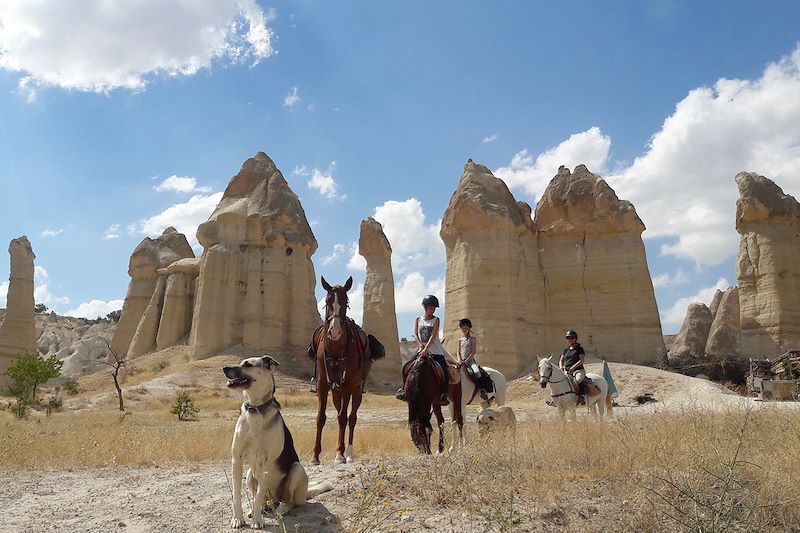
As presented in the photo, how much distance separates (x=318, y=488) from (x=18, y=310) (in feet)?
146

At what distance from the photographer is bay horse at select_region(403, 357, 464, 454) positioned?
8.77 meters

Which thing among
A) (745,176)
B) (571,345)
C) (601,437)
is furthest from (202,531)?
(745,176)

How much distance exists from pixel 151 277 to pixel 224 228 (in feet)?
46.7

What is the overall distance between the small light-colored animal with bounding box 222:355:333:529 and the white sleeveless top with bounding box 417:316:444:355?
398 cm

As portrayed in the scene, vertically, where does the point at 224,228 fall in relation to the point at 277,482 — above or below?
above

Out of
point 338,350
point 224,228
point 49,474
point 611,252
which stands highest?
point 224,228

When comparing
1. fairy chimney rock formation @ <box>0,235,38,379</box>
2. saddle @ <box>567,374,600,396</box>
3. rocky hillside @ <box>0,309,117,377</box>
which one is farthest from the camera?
rocky hillside @ <box>0,309,117,377</box>

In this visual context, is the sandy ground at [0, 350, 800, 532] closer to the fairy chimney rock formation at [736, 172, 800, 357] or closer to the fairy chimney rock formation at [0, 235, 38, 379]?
the fairy chimney rock formation at [736, 172, 800, 357]

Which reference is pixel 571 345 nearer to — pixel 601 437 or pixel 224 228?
pixel 601 437

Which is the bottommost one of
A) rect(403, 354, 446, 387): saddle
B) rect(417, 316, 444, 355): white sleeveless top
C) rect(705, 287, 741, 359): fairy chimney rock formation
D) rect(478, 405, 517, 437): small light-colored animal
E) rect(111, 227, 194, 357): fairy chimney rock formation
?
rect(478, 405, 517, 437): small light-colored animal

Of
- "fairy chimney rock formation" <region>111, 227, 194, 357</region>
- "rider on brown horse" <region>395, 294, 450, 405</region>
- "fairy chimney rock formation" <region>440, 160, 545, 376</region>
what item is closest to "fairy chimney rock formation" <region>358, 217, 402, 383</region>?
"fairy chimney rock formation" <region>440, 160, 545, 376</region>

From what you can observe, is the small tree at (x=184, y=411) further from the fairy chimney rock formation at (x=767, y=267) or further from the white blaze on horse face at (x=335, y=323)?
the fairy chimney rock formation at (x=767, y=267)

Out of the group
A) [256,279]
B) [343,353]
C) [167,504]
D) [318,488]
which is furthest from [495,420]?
[256,279]

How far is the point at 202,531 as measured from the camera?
5.36 meters
